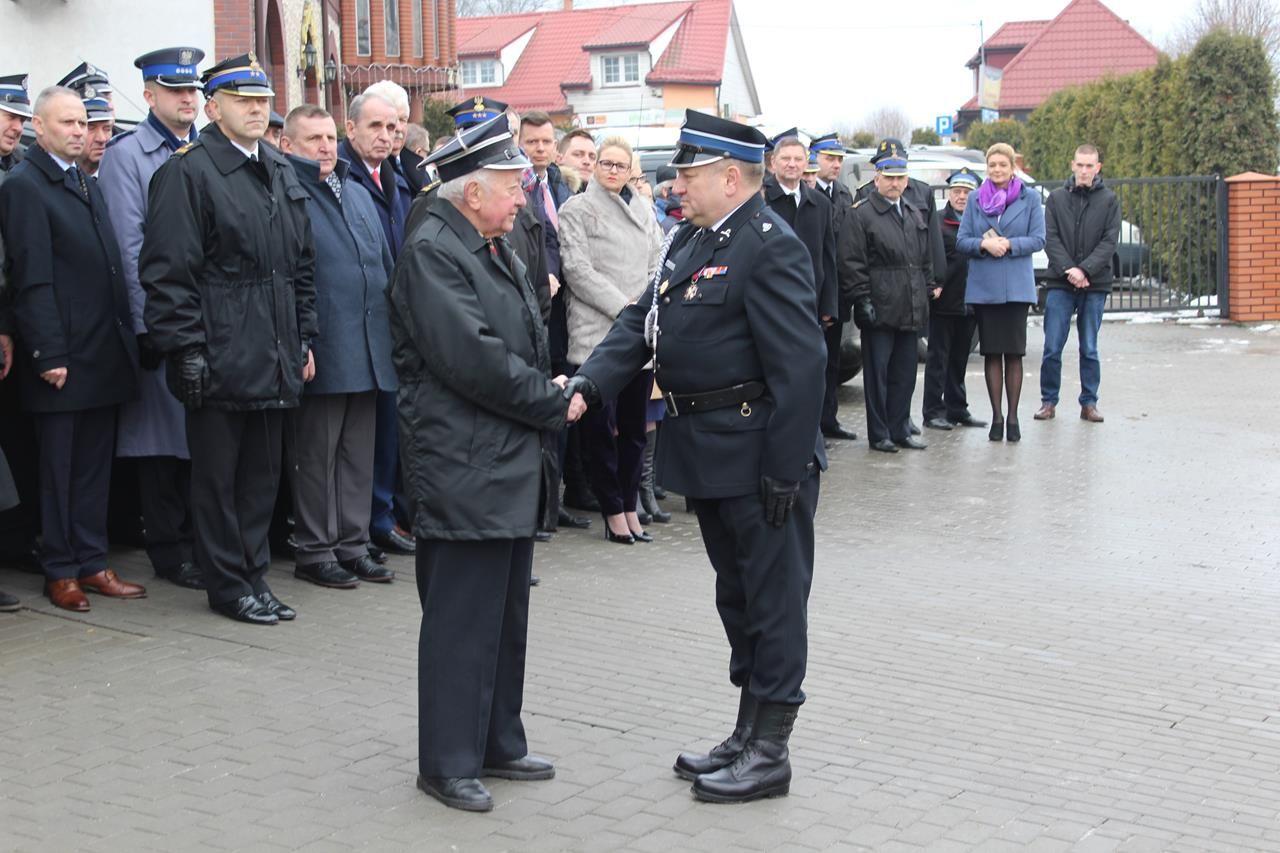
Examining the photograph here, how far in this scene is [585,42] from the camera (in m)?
73.5

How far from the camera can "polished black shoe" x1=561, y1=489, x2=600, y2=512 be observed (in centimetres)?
1005

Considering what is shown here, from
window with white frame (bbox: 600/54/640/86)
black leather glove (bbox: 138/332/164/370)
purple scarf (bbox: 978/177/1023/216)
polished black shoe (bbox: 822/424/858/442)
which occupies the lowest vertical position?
polished black shoe (bbox: 822/424/858/442)

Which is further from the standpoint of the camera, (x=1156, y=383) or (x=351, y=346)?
(x=1156, y=383)

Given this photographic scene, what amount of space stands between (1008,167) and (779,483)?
8394mm

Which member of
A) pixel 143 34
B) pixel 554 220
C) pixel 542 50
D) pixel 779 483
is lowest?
pixel 779 483

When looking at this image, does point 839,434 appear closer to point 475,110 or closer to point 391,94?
point 475,110

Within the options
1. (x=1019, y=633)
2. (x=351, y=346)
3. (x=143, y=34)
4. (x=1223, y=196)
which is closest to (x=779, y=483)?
(x=1019, y=633)

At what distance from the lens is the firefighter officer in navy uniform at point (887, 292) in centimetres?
1222

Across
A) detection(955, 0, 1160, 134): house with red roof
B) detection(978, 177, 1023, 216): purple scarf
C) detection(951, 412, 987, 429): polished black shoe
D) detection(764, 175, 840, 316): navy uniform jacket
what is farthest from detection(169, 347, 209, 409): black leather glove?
detection(955, 0, 1160, 134): house with red roof

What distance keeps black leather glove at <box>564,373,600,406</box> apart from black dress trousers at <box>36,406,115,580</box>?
2892 mm

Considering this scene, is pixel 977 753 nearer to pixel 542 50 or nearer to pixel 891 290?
pixel 891 290

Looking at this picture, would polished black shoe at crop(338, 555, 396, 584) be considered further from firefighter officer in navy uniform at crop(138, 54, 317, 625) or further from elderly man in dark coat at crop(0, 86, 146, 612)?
elderly man in dark coat at crop(0, 86, 146, 612)

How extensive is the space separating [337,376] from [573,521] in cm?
225

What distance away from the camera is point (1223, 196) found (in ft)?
69.3
